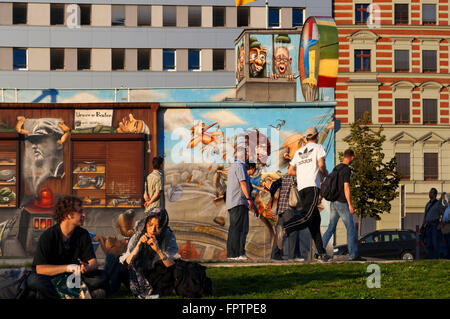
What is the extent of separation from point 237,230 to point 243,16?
141 ft

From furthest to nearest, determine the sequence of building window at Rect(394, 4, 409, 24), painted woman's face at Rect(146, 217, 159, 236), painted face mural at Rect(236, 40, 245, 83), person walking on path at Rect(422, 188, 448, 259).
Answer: building window at Rect(394, 4, 409, 24)
painted face mural at Rect(236, 40, 245, 83)
person walking on path at Rect(422, 188, 448, 259)
painted woman's face at Rect(146, 217, 159, 236)

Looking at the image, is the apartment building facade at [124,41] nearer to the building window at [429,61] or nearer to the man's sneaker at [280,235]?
the building window at [429,61]

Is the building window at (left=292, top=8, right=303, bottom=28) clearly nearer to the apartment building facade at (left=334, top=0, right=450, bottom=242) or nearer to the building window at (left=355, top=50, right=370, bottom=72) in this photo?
the apartment building facade at (left=334, top=0, right=450, bottom=242)

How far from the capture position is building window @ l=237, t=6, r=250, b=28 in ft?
179

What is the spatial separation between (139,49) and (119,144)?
3530cm

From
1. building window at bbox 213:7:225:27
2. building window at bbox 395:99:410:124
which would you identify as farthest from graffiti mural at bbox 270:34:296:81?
building window at bbox 213:7:225:27

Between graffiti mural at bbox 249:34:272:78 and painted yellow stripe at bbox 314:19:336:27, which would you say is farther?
graffiti mural at bbox 249:34:272:78

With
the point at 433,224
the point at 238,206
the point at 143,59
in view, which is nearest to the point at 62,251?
the point at 238,206

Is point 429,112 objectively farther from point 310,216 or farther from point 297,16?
point 310,216

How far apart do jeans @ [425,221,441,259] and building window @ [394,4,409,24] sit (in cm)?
3525

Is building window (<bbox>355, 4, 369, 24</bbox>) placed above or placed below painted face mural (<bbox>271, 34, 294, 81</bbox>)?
above

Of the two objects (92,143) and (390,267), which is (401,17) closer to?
(92,143)

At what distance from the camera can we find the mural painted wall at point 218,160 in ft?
63.4

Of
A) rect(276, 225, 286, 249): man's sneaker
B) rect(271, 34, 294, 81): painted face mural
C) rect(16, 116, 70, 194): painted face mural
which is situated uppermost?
rect(271, 34, 294, 81): painted face mural
